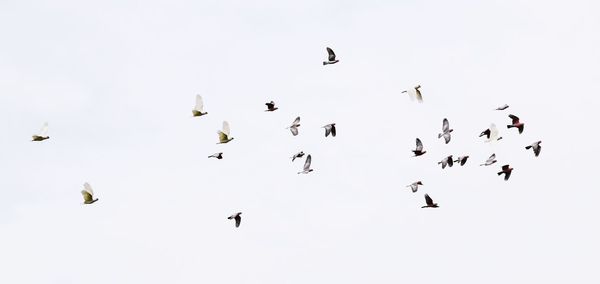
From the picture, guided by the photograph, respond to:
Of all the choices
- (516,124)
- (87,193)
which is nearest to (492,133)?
(516,124)

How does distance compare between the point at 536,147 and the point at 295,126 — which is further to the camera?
the point at 536,147

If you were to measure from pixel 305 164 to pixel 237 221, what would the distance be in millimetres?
9613

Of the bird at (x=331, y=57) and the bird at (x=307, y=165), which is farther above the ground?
the bird at (x=331, y=57)

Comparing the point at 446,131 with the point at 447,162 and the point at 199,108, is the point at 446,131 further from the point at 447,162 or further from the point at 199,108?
the point at 199,108

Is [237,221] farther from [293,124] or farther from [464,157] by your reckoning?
[464,157]

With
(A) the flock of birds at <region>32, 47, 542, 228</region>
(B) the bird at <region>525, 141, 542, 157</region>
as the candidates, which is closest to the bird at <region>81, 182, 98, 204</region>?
(A) the flock of birds at <region>32, 47, 542, 228</region>

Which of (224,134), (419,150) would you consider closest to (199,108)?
(224,134)

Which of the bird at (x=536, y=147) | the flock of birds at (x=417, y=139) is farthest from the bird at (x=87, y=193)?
the bird at (x=536, y=147)

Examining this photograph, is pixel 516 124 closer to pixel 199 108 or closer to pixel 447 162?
pixel 447 162

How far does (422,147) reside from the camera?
130875mm

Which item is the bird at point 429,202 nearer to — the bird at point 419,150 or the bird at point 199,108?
the bird at point 419,150

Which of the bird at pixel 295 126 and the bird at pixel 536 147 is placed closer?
the bird at pixel 295 126

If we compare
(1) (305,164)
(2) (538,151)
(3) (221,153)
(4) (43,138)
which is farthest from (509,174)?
(4) (43,138)

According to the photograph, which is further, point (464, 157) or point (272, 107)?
point (464, 157)
